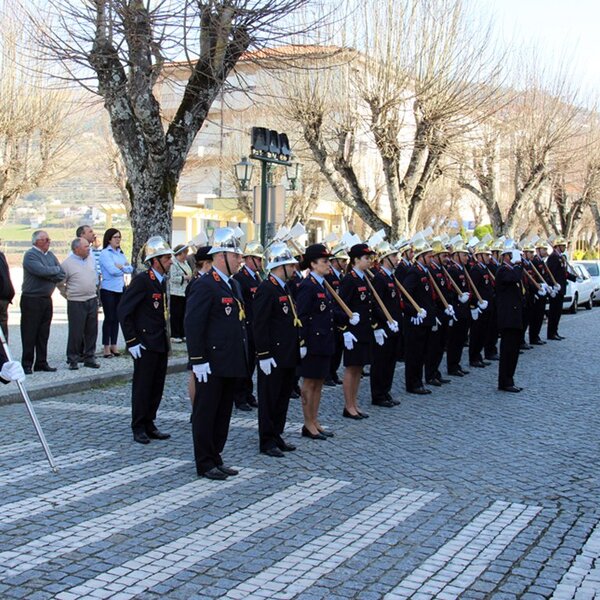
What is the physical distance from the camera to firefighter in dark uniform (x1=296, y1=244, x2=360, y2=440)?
29.1ft

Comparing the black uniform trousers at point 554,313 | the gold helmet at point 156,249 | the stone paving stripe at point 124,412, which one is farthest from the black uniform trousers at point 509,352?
the black uniform trousers at point 554,313

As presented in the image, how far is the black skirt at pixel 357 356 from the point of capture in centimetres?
1002

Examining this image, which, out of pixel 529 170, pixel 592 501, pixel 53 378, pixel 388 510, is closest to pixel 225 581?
pixel 388 510

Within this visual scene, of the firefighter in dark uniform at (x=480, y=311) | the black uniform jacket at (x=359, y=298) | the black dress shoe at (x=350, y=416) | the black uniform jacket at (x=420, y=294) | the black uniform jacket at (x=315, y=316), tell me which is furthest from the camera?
the firefighter in dark uniform at (x=480, y=311)

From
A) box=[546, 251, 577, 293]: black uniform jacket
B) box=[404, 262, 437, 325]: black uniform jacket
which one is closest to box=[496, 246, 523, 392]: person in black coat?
box=[404, 262, 437, 325]: black uniform jacket

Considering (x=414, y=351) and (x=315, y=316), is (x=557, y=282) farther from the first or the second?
(x=315, y=316)

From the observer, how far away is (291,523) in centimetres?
608

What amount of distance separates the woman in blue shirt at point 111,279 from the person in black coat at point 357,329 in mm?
4666

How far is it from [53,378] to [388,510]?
21.9 feet

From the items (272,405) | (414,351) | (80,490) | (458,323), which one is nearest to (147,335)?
(272,405)

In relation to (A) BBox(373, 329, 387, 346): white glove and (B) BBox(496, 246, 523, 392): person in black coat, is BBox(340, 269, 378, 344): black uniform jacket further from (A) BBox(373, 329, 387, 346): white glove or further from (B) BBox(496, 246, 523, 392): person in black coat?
(B) BBox(496, 246, 523, 392): person in black coat

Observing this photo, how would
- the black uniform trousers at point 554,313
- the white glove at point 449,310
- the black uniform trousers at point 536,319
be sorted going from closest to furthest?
the white glove at point 449,310 → the black uniform trousers at point 536,319 → the black uniform trousers at point 554,313

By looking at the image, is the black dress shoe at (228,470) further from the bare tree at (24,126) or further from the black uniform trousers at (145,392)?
the bare tree at (24,126)

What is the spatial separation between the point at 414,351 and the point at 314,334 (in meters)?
3.36
